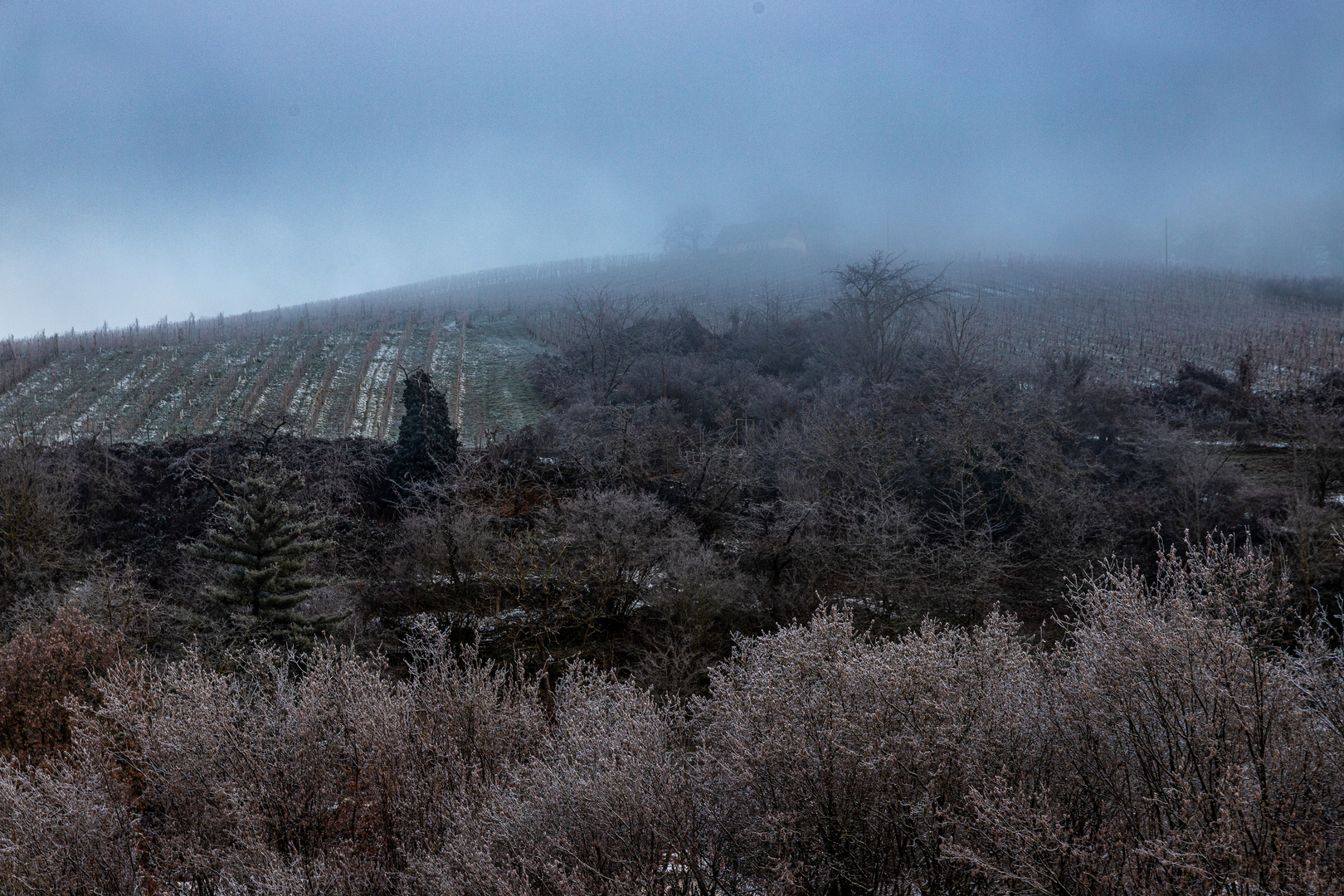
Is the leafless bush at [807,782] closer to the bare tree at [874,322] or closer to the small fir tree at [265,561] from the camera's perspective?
the small fir tree at [265,561]

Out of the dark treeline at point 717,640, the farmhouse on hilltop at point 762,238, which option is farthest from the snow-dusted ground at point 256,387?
the farmhouse on hilltop at point 762,238

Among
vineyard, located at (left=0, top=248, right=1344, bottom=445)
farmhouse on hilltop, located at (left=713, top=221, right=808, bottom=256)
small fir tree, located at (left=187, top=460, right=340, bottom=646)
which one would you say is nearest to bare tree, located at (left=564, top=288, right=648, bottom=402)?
vineyard, located at (left=0, top=248, right=1344, bottom=445)

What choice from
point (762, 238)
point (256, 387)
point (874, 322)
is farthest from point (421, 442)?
point (762, 238)

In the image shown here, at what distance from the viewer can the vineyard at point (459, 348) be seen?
34281 mm

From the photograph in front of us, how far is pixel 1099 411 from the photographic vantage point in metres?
26.3

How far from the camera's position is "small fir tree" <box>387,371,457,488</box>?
2494 cm

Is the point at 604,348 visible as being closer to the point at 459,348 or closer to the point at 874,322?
the point at 459,348

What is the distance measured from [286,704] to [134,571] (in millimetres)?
11186

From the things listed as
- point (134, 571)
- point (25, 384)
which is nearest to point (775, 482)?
point (134, 571)

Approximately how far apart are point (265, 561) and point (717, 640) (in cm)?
1078

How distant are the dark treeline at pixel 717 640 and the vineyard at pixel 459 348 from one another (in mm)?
5521

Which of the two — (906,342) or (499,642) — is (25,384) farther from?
(906,342)

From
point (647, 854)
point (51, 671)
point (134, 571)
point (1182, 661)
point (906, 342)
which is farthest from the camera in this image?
point (906, 342)

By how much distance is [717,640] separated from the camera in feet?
59.5
